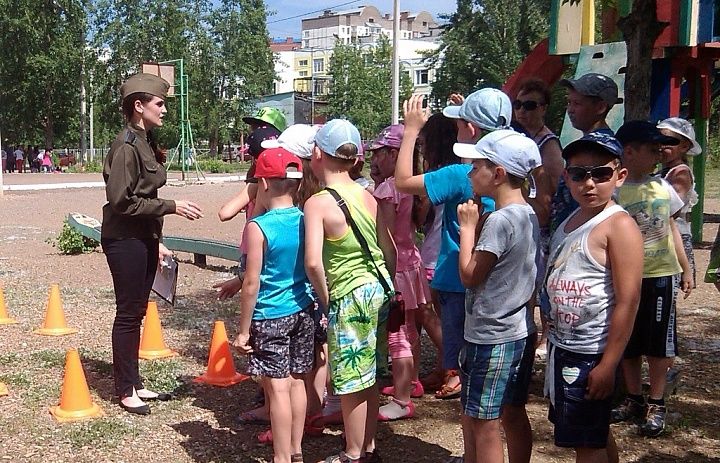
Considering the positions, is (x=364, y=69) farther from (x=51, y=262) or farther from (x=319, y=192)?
(x=319, y=192)

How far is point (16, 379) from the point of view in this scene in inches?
209

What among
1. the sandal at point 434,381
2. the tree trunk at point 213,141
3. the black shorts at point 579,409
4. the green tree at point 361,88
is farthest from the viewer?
the green tree at point 361,88

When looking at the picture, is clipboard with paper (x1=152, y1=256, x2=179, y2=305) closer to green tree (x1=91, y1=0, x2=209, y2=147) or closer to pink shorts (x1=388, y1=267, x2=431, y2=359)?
pink shorts (x1=388, y1=267, x2=431, y2=359)

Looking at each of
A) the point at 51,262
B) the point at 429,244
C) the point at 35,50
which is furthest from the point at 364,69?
the point at 429,244

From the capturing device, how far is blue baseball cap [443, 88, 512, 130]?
3.54m

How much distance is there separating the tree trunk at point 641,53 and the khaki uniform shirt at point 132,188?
2845mm

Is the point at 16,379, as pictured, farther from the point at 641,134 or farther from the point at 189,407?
the point at 641,134

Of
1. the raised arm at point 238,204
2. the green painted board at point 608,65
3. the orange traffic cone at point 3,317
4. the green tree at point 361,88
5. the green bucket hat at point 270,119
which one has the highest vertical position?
the green tree at point 361,88

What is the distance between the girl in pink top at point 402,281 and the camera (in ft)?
14.8

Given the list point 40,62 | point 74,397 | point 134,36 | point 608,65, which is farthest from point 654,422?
point 134,36

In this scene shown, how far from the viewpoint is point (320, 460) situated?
4031mm

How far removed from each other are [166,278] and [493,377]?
8.90 feet

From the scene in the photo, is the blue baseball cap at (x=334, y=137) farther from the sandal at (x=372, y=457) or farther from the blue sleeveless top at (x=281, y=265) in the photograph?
the sandal at (x=372, y=457)

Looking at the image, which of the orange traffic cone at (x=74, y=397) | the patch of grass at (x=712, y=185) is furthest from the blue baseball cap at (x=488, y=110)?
the patch of grass at (x=712, y=185)
